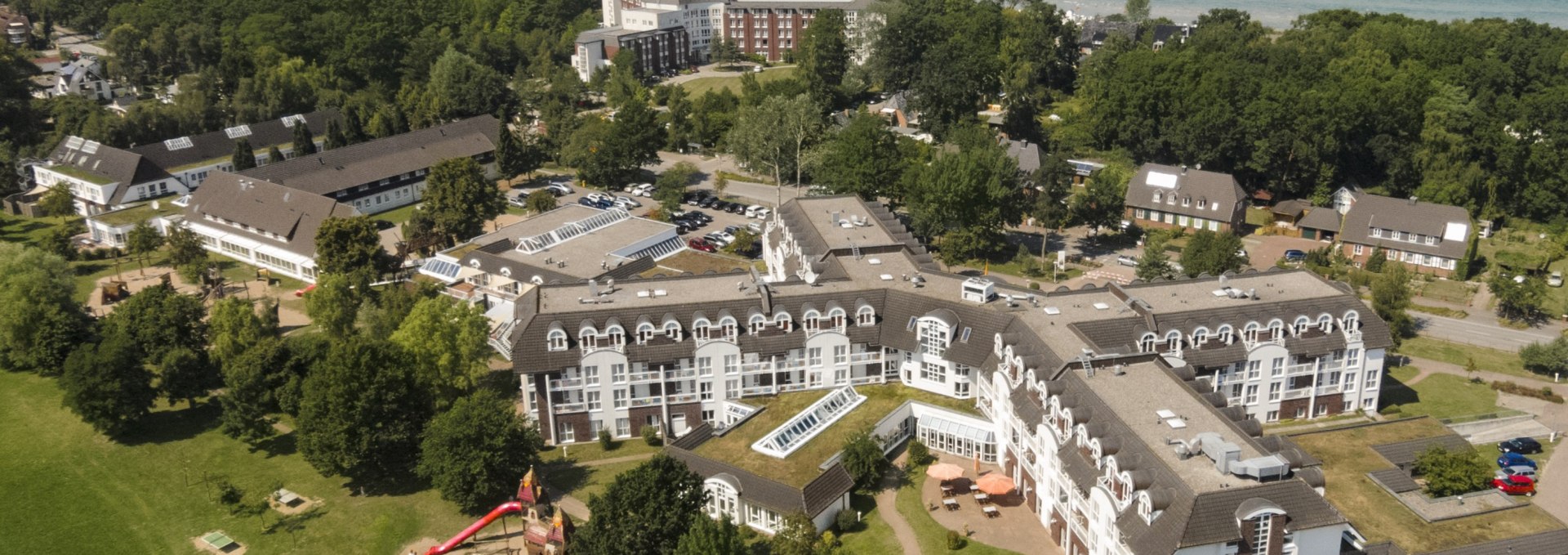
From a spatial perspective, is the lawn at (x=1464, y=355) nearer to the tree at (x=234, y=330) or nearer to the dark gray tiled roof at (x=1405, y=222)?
the dark gray tiled roof at (x=1405, y=222)

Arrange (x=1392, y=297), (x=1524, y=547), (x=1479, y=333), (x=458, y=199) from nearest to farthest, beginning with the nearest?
(x=1524, y=547), (x=1392, y=297), (x=1479, y=333), (x=458, y=199)

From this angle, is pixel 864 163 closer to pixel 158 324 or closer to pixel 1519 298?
pixel 1519 298

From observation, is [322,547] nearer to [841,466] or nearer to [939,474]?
[841,466]

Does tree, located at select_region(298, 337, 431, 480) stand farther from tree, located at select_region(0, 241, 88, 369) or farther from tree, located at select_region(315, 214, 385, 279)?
tree, located at select_region(0, 241, 88, 369)

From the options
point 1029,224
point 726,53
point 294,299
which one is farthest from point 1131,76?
point 294,299

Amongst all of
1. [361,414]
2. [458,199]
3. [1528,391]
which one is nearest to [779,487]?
[361,414]
